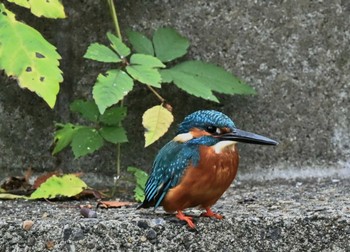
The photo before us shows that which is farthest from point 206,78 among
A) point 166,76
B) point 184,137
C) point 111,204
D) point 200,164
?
point 200,164

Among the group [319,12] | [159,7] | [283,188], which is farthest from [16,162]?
[319,12]

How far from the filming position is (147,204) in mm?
2104

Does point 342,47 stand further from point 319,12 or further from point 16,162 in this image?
point 16,162

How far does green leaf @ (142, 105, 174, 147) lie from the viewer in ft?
7.87

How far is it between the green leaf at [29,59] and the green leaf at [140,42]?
1.91ft

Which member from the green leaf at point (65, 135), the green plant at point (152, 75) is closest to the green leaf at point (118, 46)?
the green plant at point (152, 75)

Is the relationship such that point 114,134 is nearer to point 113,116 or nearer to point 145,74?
point 113,116

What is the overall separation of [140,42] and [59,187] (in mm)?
638

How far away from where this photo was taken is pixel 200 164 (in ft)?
6.39

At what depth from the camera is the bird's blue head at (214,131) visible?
197 centimetres

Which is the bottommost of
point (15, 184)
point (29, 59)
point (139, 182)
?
point (15, 184)

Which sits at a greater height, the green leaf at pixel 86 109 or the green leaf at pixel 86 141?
the green leaf at pixel 86 109

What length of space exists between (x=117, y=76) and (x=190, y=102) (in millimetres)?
487

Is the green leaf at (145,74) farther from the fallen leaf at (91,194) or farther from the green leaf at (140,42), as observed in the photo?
the fallen leaf at (91,194)
